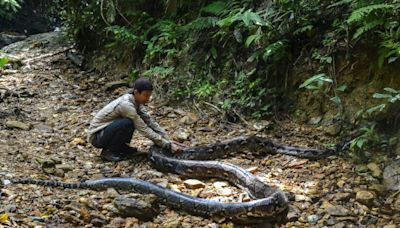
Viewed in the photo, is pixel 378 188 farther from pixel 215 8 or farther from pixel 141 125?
pixel 215 8

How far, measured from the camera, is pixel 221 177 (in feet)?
19.2

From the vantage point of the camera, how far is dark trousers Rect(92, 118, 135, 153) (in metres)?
6.48

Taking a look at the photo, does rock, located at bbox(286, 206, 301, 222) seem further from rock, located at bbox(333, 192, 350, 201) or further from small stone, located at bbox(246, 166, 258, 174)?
small stone, located at bbox(246, 166, 258, 174)

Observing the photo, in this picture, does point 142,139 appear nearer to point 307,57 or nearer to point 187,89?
point 187,89

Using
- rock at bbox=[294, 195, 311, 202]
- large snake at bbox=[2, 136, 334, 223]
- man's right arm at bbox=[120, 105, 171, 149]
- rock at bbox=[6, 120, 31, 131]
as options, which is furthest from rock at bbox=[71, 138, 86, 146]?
rock at bbox=[294, 195, 311, 202]

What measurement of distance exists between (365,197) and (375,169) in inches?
23.9

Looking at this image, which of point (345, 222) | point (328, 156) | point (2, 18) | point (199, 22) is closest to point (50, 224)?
point (345, 222)

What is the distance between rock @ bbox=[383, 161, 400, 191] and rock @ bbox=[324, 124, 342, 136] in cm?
124

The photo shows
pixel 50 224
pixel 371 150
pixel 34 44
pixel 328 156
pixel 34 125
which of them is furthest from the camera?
pixel 34 44

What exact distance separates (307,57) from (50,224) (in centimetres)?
501

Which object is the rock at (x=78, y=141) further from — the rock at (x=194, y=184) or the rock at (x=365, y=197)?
the rock at (x=365, y=197)

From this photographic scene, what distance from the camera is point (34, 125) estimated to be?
8.20m

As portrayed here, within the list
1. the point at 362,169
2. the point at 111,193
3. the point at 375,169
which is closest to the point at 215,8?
the point at 362,169

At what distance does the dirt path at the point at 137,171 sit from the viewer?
470cm
